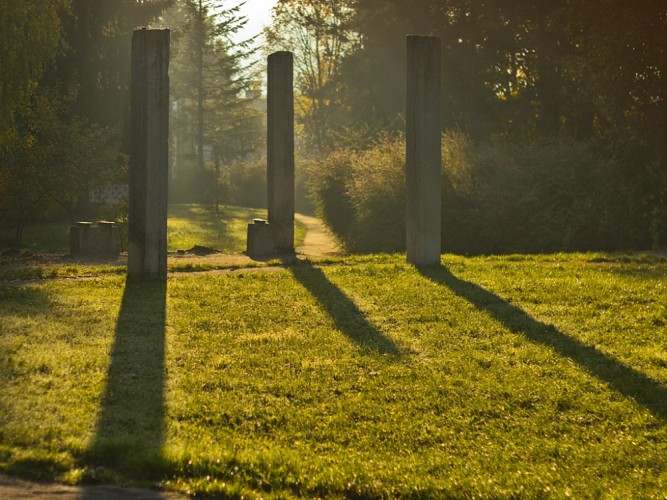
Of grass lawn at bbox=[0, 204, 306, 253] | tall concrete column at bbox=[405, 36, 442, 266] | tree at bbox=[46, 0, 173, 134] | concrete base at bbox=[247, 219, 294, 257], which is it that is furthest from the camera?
tree at bbox=[46, 0, 173, 134]

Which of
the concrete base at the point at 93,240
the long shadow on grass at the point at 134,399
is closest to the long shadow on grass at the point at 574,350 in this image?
the long shadow on grass at the point at 134,399

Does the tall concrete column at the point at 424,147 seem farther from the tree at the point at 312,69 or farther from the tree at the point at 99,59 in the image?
the tree at the point at 312,69

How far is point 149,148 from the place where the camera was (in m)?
12.5

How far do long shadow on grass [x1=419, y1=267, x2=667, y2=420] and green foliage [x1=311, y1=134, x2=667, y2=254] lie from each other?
7.32 m

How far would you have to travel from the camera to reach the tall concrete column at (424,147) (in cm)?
1433

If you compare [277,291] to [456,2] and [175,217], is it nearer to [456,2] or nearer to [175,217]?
[456,2]

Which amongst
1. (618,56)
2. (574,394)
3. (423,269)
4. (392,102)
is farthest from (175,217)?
(574,394)

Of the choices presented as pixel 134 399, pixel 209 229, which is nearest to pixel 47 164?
pixel 209 229

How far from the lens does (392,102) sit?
36.5m

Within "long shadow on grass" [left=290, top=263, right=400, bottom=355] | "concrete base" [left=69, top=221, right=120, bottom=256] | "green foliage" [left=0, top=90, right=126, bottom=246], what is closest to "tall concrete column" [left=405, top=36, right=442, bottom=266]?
"long shadow on grass" [left=290, top=263, right=400, bottom=355]

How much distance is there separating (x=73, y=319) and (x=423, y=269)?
5.82 metres

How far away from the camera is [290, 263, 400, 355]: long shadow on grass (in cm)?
896

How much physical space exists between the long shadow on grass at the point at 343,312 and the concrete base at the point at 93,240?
5.30m

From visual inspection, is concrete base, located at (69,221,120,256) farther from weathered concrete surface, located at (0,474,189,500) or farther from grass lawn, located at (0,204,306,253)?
weathered concrete surface, located at (0,474,189,500)
